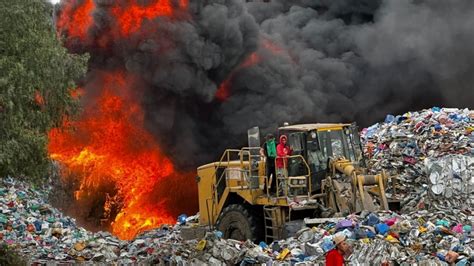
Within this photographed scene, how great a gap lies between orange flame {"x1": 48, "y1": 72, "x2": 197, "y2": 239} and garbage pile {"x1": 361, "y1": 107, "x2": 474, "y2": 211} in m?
6.49

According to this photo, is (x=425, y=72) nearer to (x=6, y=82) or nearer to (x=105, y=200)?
(x=105, y=200)

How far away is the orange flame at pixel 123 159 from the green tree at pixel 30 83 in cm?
914

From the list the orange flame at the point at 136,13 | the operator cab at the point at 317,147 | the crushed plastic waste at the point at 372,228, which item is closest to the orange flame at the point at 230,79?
the orange flame at the point at 136,13

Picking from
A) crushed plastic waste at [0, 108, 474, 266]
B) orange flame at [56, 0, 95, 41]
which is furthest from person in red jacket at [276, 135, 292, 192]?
orange flame at [56, 0, 95, 41]

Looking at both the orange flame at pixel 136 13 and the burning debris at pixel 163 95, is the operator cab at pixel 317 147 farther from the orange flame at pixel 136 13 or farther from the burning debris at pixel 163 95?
the orange flame at pixel 136 13

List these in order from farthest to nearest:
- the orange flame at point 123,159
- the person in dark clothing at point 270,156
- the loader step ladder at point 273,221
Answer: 1. the orange flame at point 123,159
2. the person in dark clothing at point 270,156
3. the loader step ladder at point 273,221

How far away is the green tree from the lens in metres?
8.41

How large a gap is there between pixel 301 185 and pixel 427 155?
6.94 meters

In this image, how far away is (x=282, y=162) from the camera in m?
11.5

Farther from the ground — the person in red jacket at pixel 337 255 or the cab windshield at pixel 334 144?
the cab windshield at pixel 334 144

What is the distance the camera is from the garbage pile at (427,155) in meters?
13.9

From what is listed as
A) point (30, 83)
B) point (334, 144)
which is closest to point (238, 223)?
point (334, 144)

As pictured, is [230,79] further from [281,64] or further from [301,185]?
[301,185]

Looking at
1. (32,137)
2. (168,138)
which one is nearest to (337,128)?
(32,137)
